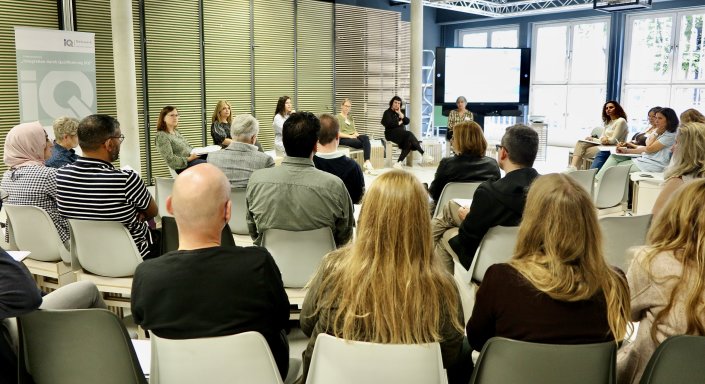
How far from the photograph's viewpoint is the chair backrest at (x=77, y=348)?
1.77 metres

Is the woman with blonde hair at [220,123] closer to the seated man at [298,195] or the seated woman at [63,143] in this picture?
the seated woman at [63,143]

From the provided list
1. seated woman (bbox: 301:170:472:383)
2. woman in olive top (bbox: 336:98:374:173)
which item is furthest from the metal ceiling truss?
seated woman (bbox: 301:170:472:383)

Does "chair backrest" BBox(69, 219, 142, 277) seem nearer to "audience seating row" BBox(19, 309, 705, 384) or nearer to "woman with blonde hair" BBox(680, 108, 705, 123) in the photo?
"audience seating row" BBox(19, 309, 705, 384)

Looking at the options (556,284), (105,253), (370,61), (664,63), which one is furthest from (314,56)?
(556,284)

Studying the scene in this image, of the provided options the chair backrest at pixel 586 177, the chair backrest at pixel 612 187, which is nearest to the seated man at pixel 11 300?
the chair backrest at pixel 586 177

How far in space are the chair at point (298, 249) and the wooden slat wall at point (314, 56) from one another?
799 centimetres

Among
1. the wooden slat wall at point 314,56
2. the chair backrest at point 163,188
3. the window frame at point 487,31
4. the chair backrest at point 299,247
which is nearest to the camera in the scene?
the chair backrest at point 299,247

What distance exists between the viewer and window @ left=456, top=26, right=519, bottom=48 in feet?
51.3

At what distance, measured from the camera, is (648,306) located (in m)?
1.92

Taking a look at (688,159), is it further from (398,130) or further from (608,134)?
(398,130)

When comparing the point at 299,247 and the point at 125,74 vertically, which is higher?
the point at 125,74

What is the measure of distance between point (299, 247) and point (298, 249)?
0.5 inches

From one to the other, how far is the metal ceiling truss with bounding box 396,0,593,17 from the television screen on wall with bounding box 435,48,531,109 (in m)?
1.34

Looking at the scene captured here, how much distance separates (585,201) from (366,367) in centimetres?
91
